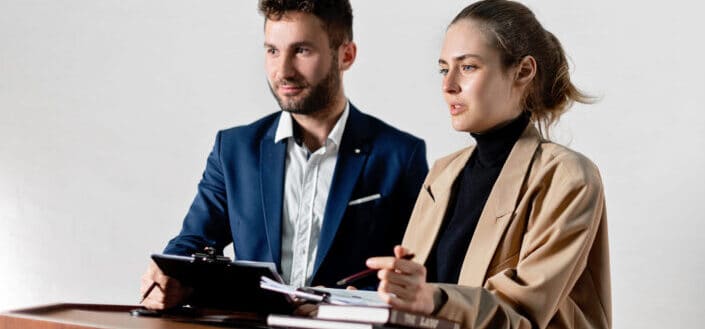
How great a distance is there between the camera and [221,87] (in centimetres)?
288

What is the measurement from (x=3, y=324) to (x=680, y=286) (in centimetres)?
133

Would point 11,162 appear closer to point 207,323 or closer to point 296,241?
point 296,241

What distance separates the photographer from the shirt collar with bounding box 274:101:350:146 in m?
2.19

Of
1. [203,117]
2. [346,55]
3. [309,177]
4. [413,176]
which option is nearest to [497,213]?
[413,176]

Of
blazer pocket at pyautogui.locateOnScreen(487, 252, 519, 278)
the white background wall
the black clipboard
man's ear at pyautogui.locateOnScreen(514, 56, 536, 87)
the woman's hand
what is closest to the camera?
the woman's hand

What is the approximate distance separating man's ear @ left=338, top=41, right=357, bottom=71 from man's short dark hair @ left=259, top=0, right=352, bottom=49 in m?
0.01

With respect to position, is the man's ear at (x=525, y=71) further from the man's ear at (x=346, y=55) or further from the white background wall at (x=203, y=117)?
the man's ear at (x=346, y=55)

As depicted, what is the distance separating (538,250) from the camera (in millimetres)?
1550

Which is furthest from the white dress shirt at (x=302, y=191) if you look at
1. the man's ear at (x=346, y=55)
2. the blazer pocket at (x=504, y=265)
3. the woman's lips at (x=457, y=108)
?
the blazer pocket at (x=504, y=265)

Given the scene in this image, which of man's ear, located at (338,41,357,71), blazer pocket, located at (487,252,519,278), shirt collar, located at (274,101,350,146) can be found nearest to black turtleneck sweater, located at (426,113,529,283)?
blazer pocket, located at (487,252,519,278)

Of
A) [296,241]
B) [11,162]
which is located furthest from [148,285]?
[11,162]

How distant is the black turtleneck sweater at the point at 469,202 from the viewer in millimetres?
1750

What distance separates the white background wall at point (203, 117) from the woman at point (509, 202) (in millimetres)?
429

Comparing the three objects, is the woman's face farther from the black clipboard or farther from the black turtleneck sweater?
the black clipboard
